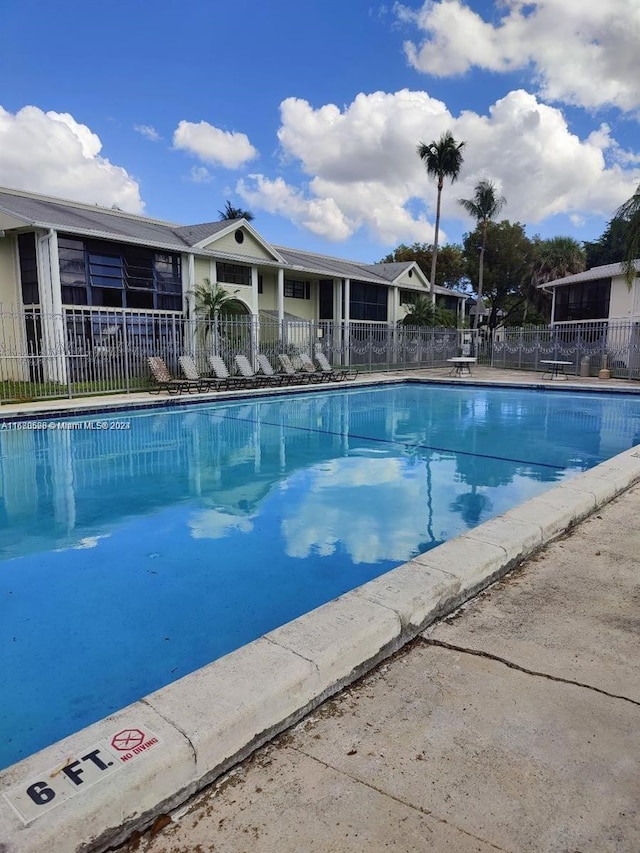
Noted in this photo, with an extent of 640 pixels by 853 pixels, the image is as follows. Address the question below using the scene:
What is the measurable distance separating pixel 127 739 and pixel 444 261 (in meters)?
44.3

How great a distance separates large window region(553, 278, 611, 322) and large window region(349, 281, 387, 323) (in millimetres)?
9963

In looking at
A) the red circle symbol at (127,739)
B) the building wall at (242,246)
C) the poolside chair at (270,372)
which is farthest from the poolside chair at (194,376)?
the red circle symbol at (127,739)

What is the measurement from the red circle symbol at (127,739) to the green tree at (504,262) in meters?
43.4

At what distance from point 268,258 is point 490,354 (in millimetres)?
11380

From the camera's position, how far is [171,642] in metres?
3.42

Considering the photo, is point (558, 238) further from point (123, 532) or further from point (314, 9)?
point (123, 532)

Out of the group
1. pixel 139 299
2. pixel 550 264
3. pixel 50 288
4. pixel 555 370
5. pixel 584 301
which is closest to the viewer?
pixel 50 288

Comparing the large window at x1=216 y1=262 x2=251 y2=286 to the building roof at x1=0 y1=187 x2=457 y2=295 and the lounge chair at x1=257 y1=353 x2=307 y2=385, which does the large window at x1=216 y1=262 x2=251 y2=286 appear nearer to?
the building roof at x1=0 y1=187 x2=457 y2=295

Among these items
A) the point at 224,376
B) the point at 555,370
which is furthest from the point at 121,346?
the point at 555,370

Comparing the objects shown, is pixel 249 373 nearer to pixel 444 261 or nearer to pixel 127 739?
pixel 127 739

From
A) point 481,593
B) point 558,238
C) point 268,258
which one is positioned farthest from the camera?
point 558,238

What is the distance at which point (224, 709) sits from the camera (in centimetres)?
202

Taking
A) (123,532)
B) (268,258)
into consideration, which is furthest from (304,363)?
(123,532)

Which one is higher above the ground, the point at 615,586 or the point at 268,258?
the point at 268,258
